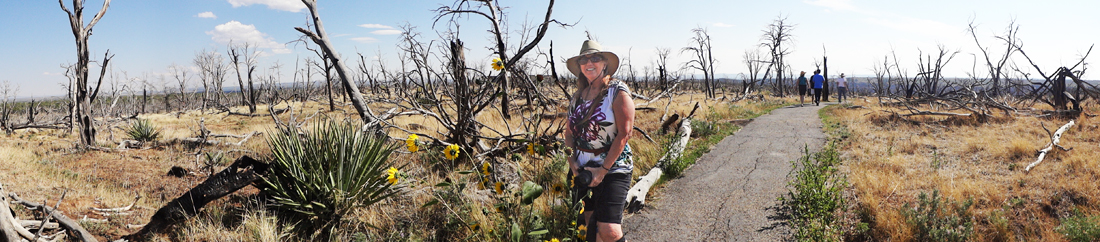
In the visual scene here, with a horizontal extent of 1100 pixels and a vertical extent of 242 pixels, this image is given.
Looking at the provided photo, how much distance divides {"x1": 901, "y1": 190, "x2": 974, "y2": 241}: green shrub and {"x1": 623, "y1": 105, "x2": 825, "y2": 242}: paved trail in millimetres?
931

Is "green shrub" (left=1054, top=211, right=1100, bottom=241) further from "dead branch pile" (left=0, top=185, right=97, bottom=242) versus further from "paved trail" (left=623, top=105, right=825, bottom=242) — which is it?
"dead branch pile" (left=0, top=185, right=97, bottom=242)

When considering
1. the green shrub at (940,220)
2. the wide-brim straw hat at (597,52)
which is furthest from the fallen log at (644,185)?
the green shrub at (940,220)

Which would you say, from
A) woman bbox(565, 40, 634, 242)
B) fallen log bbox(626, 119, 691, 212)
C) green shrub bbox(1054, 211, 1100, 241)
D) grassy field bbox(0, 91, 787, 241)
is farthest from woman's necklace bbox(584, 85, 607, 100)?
green shrub bbox(1054, 211, 1100, 241)

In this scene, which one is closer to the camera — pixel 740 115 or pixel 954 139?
pixel 954 139

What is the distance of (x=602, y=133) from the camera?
2.33 m

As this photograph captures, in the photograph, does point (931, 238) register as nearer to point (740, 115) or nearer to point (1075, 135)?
point (1075, 135)

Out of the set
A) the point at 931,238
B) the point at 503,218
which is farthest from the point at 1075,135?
the point at 503,218

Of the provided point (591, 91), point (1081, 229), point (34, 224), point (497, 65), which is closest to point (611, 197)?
point (591, 91)

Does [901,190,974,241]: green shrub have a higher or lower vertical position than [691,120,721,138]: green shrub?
lower

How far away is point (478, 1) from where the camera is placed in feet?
34.9

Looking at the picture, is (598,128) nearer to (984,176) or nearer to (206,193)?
(206,193)

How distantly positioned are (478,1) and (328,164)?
715 cm

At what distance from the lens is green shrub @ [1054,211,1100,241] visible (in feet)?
10.7

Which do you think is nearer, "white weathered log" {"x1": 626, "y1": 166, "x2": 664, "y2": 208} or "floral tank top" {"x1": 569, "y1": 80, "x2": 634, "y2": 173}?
"floral tank top" {"x1": 569, "y1": 80, "x2": 634, "y2": 173}
